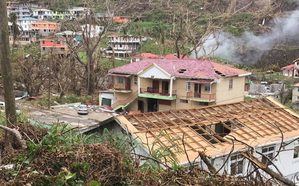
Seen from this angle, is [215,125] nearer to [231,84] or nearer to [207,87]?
[207,87]

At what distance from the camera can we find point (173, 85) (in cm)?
2622

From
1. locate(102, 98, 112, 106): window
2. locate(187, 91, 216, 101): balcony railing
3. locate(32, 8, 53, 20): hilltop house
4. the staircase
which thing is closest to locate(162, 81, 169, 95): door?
locate(187, 91, 216, 101): balcony railing

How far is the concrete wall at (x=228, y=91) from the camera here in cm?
2549

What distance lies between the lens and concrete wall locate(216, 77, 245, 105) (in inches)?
1003

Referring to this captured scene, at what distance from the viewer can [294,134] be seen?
1345 centimetres

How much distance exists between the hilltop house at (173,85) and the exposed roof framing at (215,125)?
9.64m

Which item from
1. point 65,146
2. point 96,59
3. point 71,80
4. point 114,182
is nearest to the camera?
point 114,182

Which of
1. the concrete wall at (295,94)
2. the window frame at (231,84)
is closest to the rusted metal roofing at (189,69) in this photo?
the window frame at (231,84)

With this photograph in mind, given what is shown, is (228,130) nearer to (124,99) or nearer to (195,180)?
(195,180)

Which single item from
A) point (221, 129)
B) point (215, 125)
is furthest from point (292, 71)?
point (215, 125)

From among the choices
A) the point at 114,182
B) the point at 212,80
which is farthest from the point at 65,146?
the point at 212,80

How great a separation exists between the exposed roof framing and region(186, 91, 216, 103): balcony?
9371 millimetres

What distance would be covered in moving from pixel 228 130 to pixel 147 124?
287cm

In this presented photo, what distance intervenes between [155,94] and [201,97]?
9.67 ft
